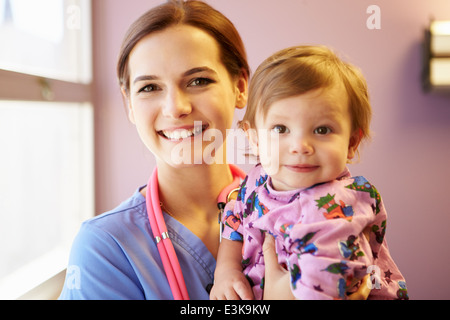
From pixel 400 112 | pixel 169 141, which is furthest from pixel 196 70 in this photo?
pixel 400 112

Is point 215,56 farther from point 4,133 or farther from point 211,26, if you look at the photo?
point 4,133

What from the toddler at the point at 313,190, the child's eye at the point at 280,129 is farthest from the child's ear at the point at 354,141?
the child's eye at the point at 280,129

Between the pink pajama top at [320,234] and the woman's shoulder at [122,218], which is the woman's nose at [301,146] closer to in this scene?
the pink pajama top at [320,234]

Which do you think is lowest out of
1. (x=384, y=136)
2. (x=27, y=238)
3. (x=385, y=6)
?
(x=27, y=238)

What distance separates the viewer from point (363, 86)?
0.68m

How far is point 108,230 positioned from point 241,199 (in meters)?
0.24

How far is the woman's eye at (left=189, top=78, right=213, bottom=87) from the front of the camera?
0.77 metres

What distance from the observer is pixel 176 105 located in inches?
29.1

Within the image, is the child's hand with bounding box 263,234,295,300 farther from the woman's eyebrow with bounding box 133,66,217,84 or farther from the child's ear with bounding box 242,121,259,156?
the woman's eyebrow with bounding box 133,66,217,84

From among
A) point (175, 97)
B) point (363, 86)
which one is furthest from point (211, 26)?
point (363, 86)

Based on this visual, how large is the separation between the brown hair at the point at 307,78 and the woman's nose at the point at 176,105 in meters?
0.13

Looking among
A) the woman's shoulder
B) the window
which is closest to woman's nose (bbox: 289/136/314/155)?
the woman's shoulder

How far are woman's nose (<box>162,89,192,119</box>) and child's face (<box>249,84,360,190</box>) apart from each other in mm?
168

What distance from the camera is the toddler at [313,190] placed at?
1.90 ft
